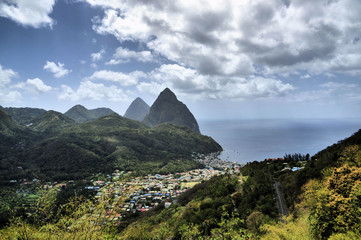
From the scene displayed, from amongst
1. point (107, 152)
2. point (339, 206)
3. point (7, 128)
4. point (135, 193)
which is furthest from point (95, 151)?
point (339, 206)

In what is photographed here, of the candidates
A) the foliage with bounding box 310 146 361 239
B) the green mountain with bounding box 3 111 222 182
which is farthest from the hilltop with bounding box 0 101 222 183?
the foliage with bounding box 310 146 361 239

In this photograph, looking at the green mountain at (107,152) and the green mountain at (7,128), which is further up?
the green mountain at (7,128)

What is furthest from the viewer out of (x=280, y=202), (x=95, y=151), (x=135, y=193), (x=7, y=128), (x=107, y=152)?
(x=7, y=128)

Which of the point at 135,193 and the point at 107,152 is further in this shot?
the point at 107,152

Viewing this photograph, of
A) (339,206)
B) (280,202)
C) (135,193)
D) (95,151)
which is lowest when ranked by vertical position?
(280,202)

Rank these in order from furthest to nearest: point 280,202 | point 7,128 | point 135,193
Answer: point 7,128 → point 280,202 → point 135,193

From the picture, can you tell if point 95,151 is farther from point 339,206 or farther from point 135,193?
point 339,206

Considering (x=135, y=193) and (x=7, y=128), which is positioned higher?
(x=7, y=128)

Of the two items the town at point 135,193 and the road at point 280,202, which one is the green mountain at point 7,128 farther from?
the road at point 280,202

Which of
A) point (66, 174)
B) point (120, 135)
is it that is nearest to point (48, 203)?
point (66, 174)

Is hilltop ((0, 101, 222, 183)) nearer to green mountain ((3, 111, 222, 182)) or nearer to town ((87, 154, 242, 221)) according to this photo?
green mountain ((3, 111, 222, 182))

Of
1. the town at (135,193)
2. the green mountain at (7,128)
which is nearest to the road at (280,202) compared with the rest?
the town at (135,193)
